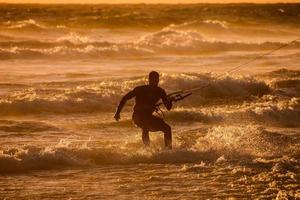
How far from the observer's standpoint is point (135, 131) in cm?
1525

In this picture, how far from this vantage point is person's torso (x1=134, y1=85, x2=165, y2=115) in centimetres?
1184

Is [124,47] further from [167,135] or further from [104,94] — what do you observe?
[167,135]

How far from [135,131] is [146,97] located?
3.47m

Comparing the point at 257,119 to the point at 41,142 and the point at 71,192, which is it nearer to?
the point at 41,142

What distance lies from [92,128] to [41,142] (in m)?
2.14

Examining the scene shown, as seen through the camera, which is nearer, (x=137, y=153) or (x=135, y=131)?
(x=137, y=153)

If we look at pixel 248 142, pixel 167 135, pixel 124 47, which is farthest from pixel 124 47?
pixel 167 135

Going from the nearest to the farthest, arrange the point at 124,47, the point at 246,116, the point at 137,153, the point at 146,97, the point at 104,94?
1. the point at 146,97
2. the point at 137,153
3. the point at 246,116
4. the point at 104,94
5. the point at 124,47

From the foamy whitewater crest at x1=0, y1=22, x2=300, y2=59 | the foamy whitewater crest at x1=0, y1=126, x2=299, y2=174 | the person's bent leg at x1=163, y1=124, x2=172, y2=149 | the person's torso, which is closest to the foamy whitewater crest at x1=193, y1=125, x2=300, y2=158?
the foamy whitewater crest at x1=0, y1=126, x2=299, y2=174

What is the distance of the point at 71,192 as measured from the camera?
9898 millimetres

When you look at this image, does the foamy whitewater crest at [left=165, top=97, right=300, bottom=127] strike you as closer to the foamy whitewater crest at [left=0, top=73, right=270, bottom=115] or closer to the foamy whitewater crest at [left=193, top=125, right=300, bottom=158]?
the foamy whitewater crest at [left=193, top=125, right=300, bottom=158]

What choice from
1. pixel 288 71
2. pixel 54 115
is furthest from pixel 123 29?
pixel 54 115

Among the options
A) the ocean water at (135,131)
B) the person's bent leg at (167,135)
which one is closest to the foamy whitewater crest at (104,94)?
the ocean water at (135,131)

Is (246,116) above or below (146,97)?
below
